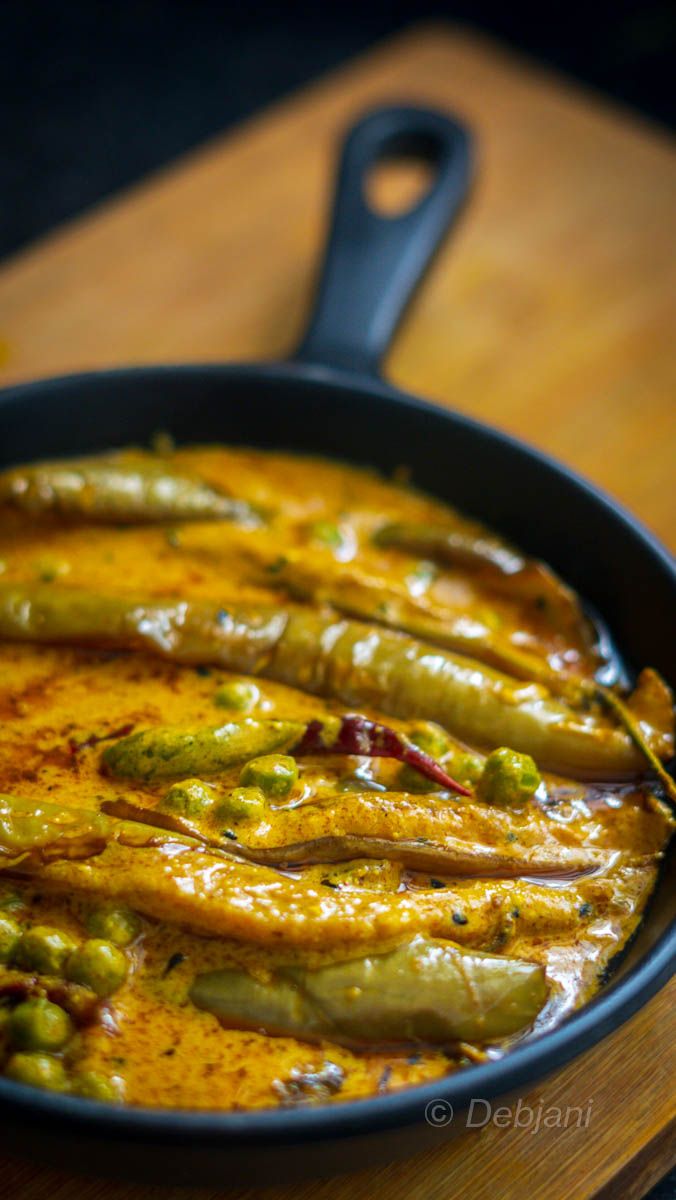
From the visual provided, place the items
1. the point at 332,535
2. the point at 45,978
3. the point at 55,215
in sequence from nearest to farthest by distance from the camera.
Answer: the point at 45,978 → the point at 332,535 → the point at 55,215

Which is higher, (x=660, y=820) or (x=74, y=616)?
(x=660, y=820)

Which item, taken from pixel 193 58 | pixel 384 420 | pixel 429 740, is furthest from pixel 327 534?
pixel 193 58

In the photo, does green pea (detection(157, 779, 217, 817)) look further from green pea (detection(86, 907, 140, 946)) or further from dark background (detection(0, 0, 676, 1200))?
dark background (detection(0, 0, 676, 1200))

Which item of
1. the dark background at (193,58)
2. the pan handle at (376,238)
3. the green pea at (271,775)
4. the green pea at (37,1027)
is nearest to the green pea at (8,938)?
the green pea at (37,1027)

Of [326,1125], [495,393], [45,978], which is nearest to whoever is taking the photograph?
[326,1125]

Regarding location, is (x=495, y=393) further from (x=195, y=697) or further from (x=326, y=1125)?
(x=326, y=1125)

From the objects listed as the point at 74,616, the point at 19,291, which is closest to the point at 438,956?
the point at 74,616

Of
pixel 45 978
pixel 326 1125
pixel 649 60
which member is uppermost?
pixel 649 60

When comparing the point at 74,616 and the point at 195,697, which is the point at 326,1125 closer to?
the point at 195,697

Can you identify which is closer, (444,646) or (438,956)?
(438,956)
